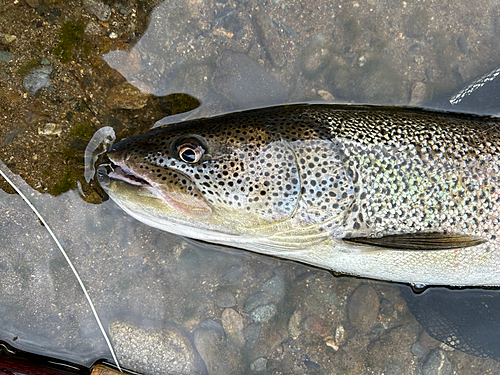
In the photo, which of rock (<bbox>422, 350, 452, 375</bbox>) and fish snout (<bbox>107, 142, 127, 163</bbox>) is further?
rock (<bbox>422, 350, 452, 375</bbox>)

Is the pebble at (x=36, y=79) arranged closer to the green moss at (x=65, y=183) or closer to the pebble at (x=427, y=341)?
the green moss at (x=65, y=183)

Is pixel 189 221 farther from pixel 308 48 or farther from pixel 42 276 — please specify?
pixel 308 48

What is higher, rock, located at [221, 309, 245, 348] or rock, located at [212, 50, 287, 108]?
rock, located at [212, 50, 287, 108]

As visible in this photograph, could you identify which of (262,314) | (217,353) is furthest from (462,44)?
(217,353)

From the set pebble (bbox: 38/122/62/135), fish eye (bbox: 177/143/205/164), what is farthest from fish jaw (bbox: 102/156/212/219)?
pebble (bbox: 38/122/62/135)

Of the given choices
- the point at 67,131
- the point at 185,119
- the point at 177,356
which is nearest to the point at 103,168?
the point at 67,131

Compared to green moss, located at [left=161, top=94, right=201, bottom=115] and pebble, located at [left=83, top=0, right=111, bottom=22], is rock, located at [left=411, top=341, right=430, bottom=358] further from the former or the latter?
pebble, located at [left=83, top=0, right=111, bottom=22]
